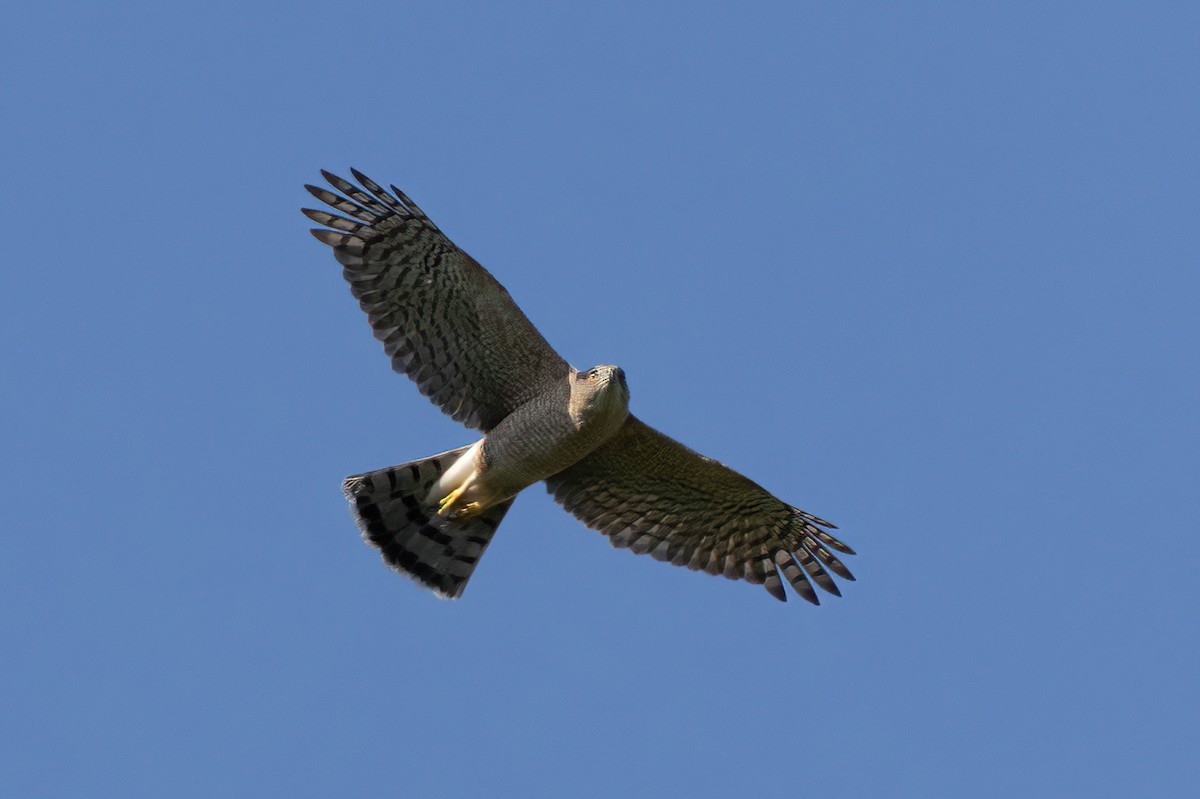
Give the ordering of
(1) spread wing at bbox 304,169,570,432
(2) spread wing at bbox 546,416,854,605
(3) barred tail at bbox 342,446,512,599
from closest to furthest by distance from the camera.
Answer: (1) spread wing at bbox 304,169,570,432 → (3) barred tail at bbox 342,446,512,599 → (2) spread wing at bbox 546,416,854,605

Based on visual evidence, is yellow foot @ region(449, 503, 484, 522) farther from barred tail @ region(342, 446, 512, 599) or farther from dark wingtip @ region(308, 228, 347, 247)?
dark wingtip @ region(308, 228, 347, 247)

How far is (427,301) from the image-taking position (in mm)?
12539

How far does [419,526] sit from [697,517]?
7.96 feet

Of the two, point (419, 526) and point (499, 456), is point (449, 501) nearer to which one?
point (419, 526)

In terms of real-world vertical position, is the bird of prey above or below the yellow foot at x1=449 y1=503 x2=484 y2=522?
above

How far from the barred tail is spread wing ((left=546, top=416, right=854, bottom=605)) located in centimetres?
84

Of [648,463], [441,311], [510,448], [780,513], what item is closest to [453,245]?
[441,311]

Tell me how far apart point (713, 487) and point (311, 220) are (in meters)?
4.06

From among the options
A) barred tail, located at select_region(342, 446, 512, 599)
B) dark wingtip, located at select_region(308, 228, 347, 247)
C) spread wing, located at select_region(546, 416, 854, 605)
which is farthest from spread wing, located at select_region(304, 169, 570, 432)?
spread wing, located at select_region(546, 416, 854, 605)

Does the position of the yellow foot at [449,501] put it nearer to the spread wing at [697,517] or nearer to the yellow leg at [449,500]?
the yellow leg at [449,500]

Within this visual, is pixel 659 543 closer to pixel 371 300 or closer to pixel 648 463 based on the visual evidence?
pixel 648 463

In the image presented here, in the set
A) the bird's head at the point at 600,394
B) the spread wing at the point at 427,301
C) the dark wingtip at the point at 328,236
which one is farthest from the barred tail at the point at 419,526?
the dark wingtip at the point at 328,236

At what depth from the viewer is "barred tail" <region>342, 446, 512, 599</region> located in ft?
42.4

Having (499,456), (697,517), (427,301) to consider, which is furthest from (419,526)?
(697,517)
